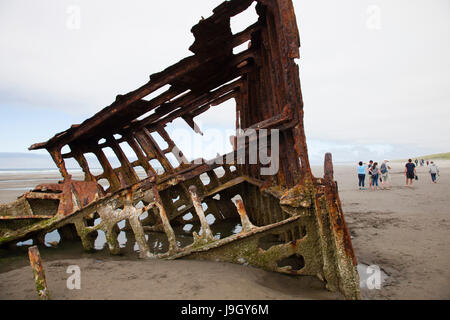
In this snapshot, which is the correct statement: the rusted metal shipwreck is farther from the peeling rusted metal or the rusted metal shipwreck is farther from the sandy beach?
the peeling rusted metal

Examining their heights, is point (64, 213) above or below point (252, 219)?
above

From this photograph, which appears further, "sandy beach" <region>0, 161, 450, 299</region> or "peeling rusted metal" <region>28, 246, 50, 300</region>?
"sandy beach" <region>0, 161, 450, 299</region>

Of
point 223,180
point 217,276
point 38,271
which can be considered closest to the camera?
point 38,271

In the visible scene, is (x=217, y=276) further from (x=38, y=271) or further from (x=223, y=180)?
(x=223, y=180)

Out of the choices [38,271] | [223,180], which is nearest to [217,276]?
[38,271]

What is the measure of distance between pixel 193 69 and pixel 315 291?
3.92 m

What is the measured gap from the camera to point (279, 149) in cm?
448

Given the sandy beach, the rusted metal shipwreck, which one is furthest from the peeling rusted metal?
the rusted metal shipwreck

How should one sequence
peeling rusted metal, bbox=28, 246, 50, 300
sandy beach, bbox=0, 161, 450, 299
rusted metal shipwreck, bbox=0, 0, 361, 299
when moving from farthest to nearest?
rusted metal shipwreck, bbox=0, 0, 361, 299 < sandy beach, bbox=0, 161, 450, 299 < peeling rusted metal, bbox=28, 246, 50, 300

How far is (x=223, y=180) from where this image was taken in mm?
7121

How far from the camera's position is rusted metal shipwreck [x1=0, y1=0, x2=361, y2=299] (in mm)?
3283
